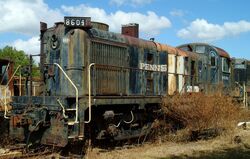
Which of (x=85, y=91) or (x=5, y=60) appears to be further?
(x=5, y=60)

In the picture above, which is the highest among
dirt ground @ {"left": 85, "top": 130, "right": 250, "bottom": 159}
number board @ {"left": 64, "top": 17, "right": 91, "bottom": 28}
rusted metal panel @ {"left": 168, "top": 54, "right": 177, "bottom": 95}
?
number board @ {"left": 64, "top": 17, "right": 91, "bottom": 28}


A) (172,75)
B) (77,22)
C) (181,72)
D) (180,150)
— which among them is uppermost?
(77,22)

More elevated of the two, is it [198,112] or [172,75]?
[172,75]

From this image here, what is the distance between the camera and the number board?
404 inches

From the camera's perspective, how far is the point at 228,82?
19.1 m

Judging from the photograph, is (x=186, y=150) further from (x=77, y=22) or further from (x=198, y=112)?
(x=77, y=22)

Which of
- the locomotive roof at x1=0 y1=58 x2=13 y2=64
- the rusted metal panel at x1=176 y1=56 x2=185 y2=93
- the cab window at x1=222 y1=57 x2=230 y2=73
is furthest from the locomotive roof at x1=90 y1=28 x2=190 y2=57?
the locomotive roof at x1=0 y1=58 x2=13 y2=64

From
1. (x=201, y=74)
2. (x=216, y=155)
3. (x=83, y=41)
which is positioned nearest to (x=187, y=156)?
(x=216, y=155)

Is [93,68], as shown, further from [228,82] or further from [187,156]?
[228,82]

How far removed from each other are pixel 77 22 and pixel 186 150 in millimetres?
4897

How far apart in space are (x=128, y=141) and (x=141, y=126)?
70 centimetres

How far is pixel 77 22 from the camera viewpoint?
10336mm

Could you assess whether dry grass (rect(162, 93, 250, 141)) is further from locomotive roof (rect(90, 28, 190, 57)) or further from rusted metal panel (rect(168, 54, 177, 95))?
locomotive roof (rect(90, 28, 190, 57))

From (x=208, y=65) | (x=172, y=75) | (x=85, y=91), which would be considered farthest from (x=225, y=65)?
(x=85, y=91)
